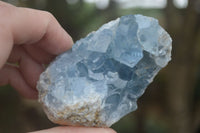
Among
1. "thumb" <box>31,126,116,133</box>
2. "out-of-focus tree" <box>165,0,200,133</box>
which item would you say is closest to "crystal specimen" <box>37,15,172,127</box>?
"thumb" <box>31,126,116,133</box>

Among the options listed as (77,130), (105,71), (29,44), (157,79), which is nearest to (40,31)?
(29,44)

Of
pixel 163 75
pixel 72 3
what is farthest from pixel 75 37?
pixel 163 75

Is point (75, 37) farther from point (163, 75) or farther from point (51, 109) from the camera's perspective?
point (51, 109)

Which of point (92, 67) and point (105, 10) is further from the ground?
point (92, 67)

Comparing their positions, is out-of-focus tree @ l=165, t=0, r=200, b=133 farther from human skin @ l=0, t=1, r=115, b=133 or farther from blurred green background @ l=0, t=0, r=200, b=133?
human skin @ l=0, t=1, r=115, b=133

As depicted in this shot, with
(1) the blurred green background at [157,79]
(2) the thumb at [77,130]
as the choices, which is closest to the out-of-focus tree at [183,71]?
(1) the blurred green background at [157,79]

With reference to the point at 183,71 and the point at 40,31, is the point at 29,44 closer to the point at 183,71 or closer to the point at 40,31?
the point at 40,31
